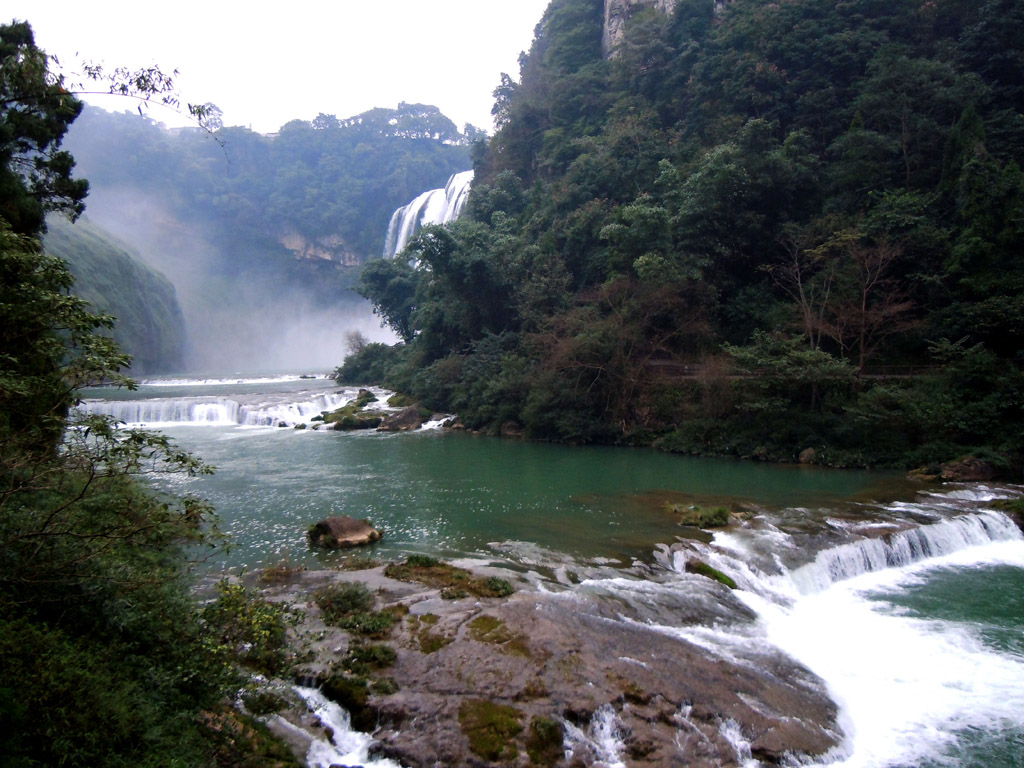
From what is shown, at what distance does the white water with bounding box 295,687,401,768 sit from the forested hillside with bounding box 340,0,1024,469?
16.3m

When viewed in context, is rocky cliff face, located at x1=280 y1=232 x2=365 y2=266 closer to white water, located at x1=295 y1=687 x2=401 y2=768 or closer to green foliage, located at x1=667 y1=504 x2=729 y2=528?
green foliage, located at x1=667 y1=504 x2=729 y2=528

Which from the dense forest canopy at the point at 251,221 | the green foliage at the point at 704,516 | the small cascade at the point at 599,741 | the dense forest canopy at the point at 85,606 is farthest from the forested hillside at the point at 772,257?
the dense forest canopy at the point at 251,221

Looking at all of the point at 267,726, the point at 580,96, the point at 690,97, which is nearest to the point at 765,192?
the point at 690,97

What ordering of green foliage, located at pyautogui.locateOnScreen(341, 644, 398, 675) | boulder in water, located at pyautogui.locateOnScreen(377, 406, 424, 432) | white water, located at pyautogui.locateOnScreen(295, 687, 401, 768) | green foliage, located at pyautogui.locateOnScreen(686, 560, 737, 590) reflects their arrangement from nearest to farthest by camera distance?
white water, located at pyautogui.locateOnScreen(295, 687, 401, 768), green foliage, located at pyautogui.locateOnScreen(341, 644, 398, 675), green foliage, located at pyautogui.locateOnScreen(686, 560, 737, 590), boulder in water, located at pyautogui.locateOnScreen(377, 406, 424, 432)

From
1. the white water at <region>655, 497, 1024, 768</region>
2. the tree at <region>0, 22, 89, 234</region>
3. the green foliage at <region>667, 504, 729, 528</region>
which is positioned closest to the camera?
the white water at <region>655, 497, 1024, 768</region>

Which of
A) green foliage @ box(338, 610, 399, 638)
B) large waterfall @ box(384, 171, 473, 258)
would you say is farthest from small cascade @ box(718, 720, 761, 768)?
large waterfall @ box(384, 171, 473, 258)

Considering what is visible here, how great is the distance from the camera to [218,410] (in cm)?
2875

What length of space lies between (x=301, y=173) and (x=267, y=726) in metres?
89.5

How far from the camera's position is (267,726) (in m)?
5.23

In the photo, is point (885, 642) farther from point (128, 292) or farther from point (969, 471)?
point (128, 292)

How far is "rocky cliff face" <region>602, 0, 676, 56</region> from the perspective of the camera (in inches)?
1564

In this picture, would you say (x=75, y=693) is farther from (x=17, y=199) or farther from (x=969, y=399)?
(x=969, y=399)

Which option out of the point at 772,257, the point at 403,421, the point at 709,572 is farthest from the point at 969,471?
the point at 403,421

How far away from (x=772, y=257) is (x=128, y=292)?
53.3 metres
